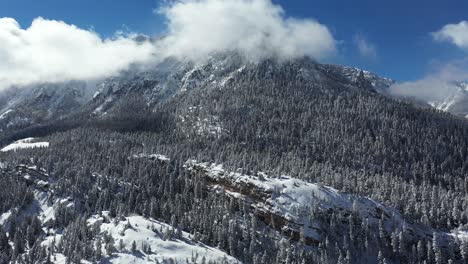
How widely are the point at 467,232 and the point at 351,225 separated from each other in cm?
4841

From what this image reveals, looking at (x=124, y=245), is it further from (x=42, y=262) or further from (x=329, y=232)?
(x=329, y=232)

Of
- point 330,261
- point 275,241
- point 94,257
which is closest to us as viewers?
point 94,257

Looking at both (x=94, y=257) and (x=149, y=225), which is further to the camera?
(x=149, y=225)

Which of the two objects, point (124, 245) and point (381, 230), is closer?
point (124, 245)

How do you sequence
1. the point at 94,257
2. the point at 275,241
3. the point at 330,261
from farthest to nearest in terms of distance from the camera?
the point at 275,241 < the point at 330,261 < the point at 94,257

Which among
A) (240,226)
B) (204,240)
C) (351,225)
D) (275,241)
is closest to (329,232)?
(351,225)

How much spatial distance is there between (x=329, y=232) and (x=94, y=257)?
94.0 meters

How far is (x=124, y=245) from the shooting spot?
159 metres

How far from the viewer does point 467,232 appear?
637ft

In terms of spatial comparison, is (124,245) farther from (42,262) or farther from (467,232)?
(467,232)

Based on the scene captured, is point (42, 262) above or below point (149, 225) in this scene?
below

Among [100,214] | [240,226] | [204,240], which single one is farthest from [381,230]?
[100,214]

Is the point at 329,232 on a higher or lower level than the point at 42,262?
higher

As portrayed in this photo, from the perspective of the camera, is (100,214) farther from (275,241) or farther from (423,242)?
(423,242)
